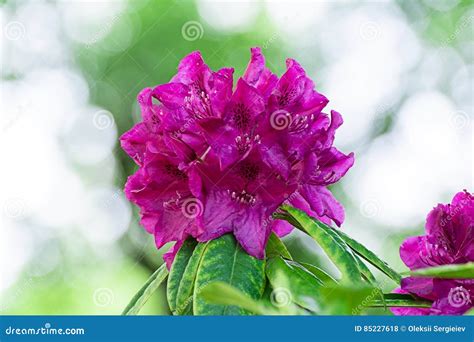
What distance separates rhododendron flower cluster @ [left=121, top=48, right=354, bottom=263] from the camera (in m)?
0.80

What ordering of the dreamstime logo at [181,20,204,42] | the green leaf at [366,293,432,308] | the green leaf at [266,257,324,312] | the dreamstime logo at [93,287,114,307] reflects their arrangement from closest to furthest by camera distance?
the green leaf at [266,257,324,312], the green leaf at [366,293,432,308], the dreamstime logo at [93,287,114,307], the dreamstime logo at [181,20,204,42]

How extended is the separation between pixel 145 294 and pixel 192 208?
138mm

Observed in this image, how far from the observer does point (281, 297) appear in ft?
2.32

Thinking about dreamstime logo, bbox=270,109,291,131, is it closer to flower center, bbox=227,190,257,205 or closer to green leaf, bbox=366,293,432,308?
flower center, bbox=227,190,257,205

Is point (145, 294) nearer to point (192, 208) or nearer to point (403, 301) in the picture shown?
point (192, 208)

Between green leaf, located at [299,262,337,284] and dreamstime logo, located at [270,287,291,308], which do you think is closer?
dreamstime logo, located at [270,287,291,308]

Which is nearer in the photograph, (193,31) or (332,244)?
A: (332,244)

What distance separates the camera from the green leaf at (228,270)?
72 cm

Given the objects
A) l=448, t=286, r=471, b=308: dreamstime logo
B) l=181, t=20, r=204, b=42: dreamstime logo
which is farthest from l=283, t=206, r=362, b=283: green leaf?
l=181, t=20, r=204, b=42: dreamstime logo

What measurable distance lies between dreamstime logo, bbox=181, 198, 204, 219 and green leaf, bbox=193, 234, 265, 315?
0.15 ft

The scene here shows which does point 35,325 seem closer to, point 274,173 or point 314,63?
point 274,173

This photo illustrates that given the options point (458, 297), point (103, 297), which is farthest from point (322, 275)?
point (103, 297)

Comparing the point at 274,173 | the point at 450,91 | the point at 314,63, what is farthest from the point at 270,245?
the point at 450,91

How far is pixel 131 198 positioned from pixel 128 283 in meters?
3.21
